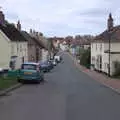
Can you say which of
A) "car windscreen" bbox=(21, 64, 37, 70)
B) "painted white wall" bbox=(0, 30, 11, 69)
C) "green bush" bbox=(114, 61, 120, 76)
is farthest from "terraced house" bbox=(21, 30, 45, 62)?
"car windscreen" bbox=(21, 64, 37, 70)

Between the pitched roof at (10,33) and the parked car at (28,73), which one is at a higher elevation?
the pitched roof at (10,33)

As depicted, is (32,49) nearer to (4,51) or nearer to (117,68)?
(4,51)

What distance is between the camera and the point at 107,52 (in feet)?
197

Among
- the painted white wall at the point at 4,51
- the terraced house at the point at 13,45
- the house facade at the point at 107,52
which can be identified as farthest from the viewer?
the terraced house at the point at 13,45

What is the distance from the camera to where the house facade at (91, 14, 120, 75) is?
2274 inches

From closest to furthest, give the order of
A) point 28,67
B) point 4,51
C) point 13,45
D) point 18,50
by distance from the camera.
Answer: point 28,67
point 4,51
point 13,45
point 18,50

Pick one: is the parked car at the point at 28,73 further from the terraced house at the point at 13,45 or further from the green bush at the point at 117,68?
the terraced house at the point at 13,45

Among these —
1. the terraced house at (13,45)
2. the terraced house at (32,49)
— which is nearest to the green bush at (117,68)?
the terraced house at (13,45)

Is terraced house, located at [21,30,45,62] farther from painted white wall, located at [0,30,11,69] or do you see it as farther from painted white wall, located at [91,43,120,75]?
painted white wall, located at [0,30,11,69]

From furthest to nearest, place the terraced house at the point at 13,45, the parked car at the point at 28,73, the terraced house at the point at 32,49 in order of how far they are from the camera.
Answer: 1. the terraced house at the point at 32,49
2. the terraced house at the point at 13,45
3. the parked car at the point at 28,73

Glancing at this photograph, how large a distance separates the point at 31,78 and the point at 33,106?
633 inches

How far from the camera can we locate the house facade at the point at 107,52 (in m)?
57.8

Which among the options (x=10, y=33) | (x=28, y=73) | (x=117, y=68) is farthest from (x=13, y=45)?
(x=28, y=73)

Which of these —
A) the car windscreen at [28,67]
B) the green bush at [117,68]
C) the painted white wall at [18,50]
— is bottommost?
the green bush at [117,68]
